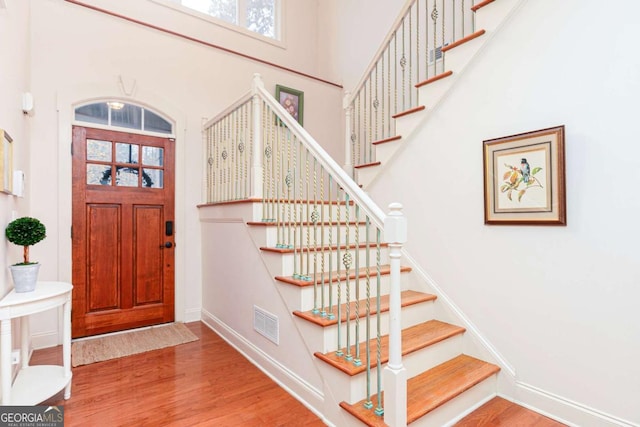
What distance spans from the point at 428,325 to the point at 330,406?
96 cm

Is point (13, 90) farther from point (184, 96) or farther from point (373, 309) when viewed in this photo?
point (373, 309)

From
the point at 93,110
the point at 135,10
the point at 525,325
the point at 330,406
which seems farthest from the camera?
the point at 135,10

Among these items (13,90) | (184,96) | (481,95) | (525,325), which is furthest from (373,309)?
(184,96)

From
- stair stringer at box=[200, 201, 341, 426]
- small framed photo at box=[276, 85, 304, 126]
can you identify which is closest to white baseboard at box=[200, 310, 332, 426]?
stair stringer at box=[200, 201, 341, 426]

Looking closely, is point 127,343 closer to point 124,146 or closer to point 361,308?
point 124,146

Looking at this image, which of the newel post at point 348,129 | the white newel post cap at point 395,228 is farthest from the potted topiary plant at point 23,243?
the newel post at point 348,129

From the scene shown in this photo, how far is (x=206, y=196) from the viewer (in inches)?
151

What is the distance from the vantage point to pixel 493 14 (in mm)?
2258

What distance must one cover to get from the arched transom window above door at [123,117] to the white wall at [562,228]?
2.94m

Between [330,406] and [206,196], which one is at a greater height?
[206,196]

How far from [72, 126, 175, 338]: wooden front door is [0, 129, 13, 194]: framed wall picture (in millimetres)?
1085

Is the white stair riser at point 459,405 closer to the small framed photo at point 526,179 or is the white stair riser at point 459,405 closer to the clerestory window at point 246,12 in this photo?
the small framed photo at point 526,179

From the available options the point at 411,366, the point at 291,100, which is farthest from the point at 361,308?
the point at 291,100

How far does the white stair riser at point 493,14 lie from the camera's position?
2184 millimetres
